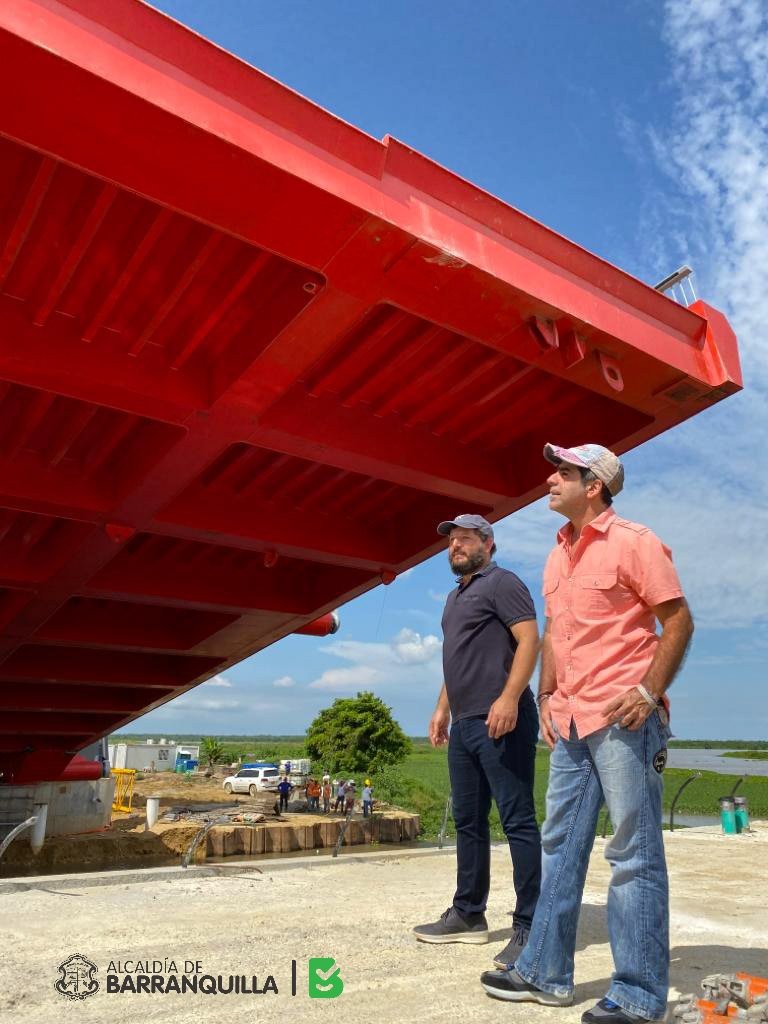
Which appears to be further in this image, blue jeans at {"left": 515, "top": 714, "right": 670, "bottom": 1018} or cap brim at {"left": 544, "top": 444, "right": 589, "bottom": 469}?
cap brim at {"left": 544, "top": 444, "right": 589, "bottom": 469}

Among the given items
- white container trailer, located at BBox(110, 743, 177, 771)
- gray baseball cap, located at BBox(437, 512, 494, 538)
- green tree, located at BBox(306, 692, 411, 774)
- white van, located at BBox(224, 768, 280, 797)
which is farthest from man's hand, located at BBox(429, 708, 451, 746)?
white container trailer, located at BBox(110, 743, 177, 771)

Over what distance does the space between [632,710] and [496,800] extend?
1.14 m

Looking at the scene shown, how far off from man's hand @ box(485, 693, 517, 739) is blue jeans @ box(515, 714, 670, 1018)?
0.44 metres

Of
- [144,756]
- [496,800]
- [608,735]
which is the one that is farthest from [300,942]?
[144,756]

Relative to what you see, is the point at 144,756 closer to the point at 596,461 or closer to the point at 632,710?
the point at 596,461

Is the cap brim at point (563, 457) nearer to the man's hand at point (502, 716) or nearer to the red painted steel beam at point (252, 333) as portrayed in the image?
the man's hand at point (502, 716)

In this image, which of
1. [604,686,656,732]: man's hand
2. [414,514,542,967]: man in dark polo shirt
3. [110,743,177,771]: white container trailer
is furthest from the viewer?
[110,743,177,771]: white container trailer

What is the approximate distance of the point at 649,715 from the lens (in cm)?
247

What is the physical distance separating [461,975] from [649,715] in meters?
1.34

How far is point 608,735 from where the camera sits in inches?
98.5

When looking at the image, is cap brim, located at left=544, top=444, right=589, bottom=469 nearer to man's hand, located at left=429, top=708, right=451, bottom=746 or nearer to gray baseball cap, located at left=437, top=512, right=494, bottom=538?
gray baseball cap, located at left=437, top=512, right=494, bottom=538

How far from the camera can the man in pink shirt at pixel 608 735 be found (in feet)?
7.79

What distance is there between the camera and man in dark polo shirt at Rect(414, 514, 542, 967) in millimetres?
3309

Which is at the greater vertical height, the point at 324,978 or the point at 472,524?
the point at 472,524
